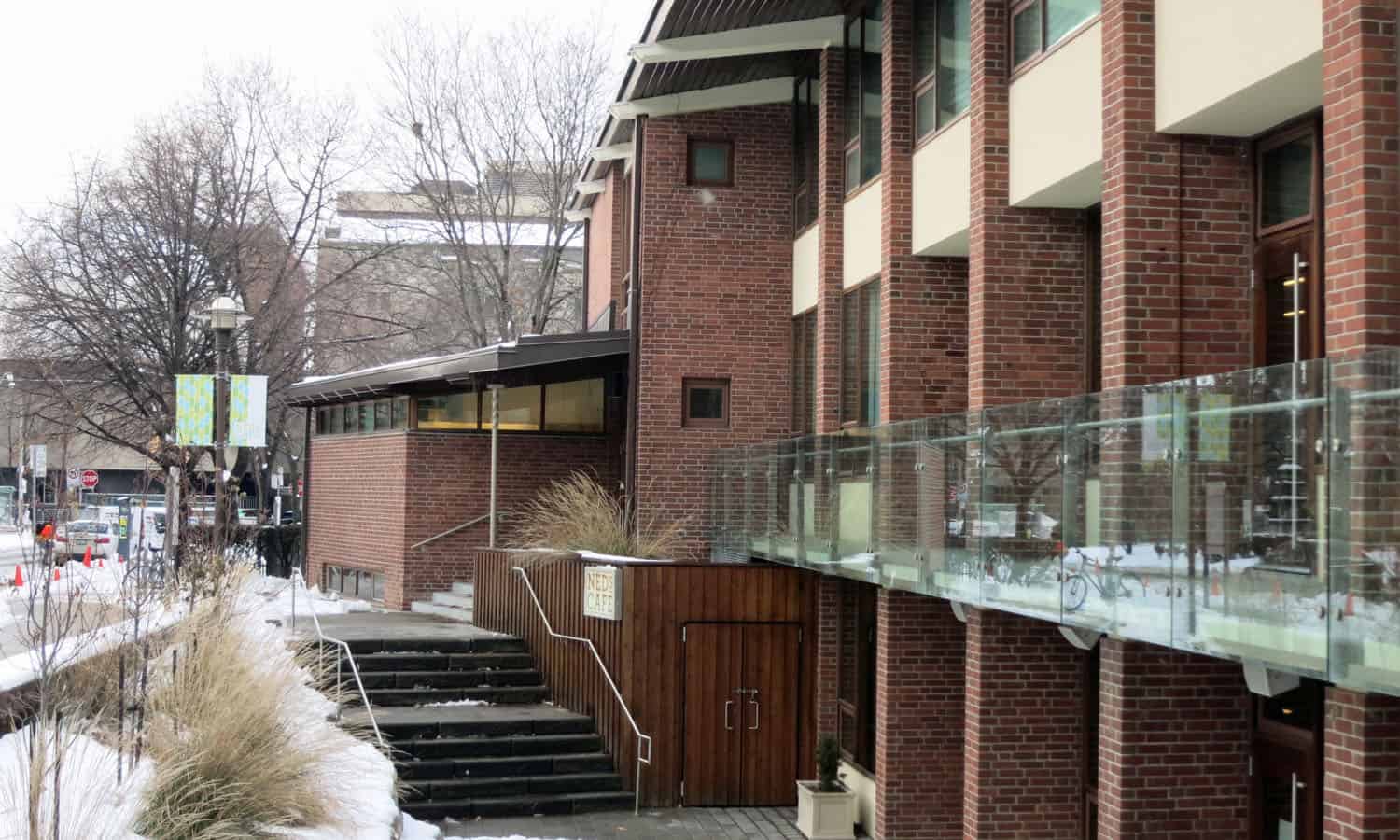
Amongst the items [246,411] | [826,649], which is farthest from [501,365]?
[826,649]

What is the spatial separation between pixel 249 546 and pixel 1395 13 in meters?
15.0

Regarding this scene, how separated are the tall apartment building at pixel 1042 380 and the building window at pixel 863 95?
65 millimetres

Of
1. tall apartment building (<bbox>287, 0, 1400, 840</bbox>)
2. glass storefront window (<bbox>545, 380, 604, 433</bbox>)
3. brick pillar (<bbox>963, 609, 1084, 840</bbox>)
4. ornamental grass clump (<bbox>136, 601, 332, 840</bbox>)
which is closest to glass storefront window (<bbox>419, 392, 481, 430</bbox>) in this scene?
glass storefront window (<bbox>545, 380, 604, 433</bbox>)

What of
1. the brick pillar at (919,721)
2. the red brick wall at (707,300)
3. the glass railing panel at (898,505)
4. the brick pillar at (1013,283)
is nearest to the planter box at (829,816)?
the brick pillar at (919,721)

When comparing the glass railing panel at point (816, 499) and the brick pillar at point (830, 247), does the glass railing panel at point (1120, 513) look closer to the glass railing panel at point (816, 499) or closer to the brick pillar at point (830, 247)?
the glass railing panel at point (816, 499)

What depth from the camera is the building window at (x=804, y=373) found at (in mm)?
19469

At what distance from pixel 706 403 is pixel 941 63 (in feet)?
23.3

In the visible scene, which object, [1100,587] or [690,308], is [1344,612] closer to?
[1100,587]

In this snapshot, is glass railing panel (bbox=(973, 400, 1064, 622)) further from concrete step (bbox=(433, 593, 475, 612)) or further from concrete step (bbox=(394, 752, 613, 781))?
concrete step (bbox=(433, 593, 475, 612))

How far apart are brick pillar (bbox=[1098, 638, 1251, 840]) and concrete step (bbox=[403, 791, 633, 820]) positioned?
7802 millimetres

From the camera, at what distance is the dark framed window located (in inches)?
646

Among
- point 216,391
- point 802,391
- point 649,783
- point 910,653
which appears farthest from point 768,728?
point 216,391

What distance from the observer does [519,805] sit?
52.3ft

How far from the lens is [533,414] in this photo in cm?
2325
